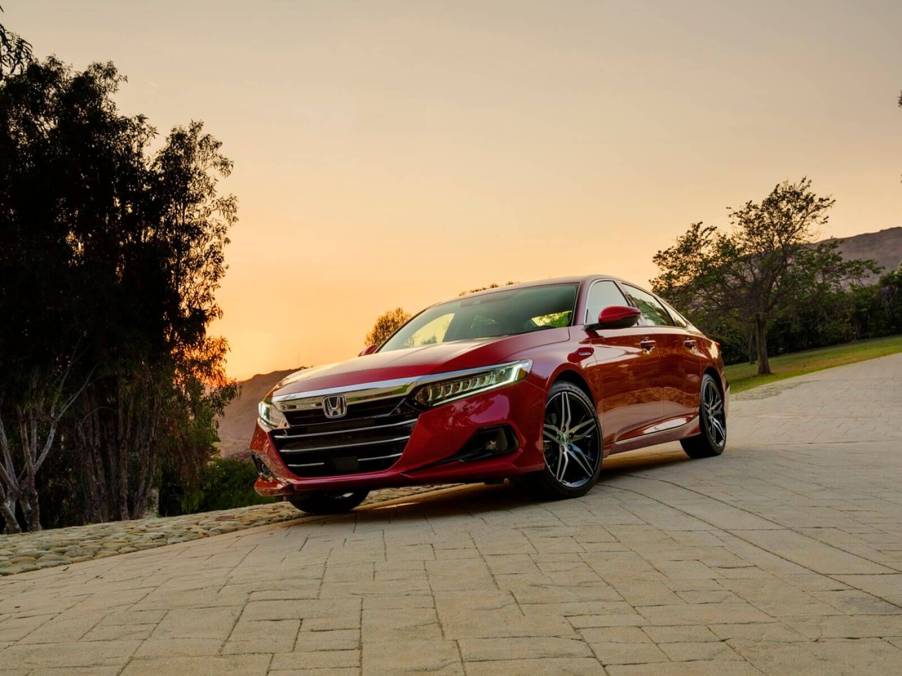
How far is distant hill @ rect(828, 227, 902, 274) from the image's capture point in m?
128

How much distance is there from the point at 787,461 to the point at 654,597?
526 centimetres

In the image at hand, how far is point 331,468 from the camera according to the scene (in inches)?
257

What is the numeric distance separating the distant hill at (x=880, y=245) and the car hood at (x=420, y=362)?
5104 inches

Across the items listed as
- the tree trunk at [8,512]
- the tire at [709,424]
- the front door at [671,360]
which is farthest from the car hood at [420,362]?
the tree trunk at [8,512]

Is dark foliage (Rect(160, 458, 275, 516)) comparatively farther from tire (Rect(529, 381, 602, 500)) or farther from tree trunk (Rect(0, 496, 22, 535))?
tire (Rect(529, 381, 602, 500))

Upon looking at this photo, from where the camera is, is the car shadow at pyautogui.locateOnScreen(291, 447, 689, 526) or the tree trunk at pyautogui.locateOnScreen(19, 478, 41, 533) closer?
the car shadow at pyautogui.locateOnScreen(291, 447, 689, 526)

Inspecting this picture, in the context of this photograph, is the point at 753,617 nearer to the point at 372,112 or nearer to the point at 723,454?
the point at 723,454

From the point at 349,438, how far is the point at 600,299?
2733 millimetres

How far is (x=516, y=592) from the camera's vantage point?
4.15m

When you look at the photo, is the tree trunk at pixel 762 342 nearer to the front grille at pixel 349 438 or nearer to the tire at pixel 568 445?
the tire at pixel 568 445

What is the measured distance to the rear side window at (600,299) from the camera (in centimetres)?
775

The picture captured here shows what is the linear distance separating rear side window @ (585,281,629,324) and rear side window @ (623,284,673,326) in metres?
0.24

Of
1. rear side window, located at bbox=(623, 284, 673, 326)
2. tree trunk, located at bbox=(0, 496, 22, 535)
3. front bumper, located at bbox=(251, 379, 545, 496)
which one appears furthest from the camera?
tree trunk, located at bbox=(0, 496, 22, 535)

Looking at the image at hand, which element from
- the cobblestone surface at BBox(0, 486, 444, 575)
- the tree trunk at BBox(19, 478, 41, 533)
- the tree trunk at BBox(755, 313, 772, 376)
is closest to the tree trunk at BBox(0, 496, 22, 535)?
the tree trunk at BBox(19, 478, 41, 533)
